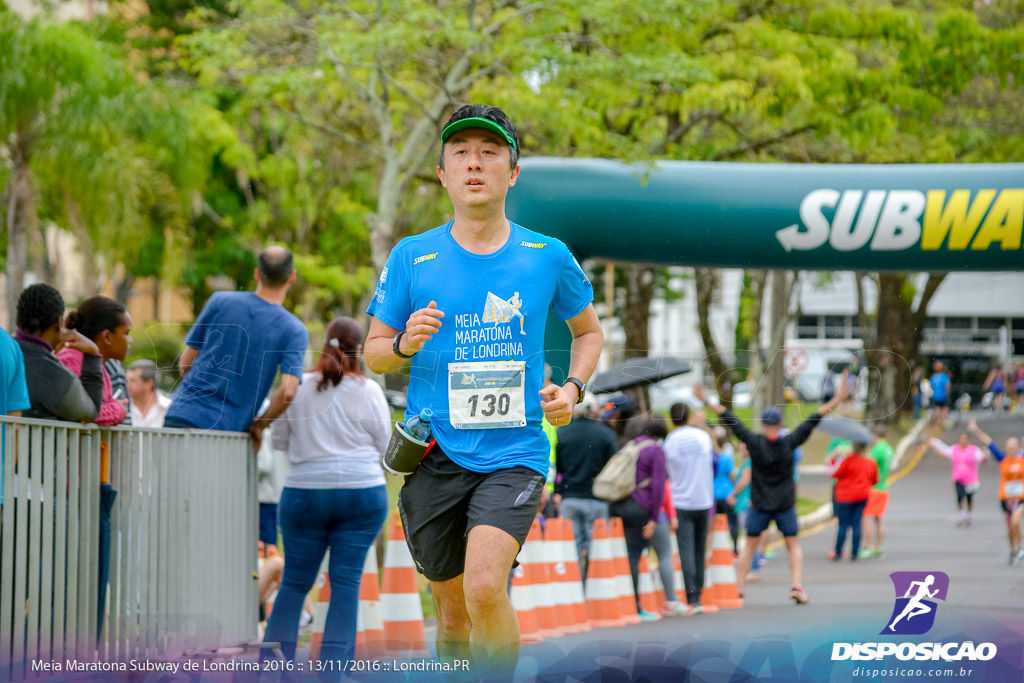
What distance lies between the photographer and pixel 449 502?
396cm

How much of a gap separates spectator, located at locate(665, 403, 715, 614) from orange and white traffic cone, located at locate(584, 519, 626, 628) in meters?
1.23

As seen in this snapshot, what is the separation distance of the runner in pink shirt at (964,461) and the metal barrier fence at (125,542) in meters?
7.70

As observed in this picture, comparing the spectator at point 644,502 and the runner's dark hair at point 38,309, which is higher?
the runner's dark hair at point 38,309

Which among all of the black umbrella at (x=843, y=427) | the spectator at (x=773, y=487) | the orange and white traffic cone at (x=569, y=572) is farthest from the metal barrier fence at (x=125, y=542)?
the spectator at (x=773, y=487)

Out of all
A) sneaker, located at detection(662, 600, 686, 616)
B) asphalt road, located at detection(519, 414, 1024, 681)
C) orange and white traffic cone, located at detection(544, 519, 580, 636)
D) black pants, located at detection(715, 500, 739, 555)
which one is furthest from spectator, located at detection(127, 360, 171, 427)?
black pants, located at detection(715, 500, 739, 555)

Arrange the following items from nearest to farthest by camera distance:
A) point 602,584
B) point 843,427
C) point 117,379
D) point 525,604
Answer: point 117,379 < point 525,604 < point 843,427 < point 602,584

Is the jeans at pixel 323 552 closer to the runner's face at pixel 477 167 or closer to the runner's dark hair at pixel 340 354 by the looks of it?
the runner's dark hair at pixel 340 354

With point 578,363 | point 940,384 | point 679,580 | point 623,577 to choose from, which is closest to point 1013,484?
point 940,384

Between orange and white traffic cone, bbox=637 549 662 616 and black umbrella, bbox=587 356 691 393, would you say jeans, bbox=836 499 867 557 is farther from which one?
black umbrella, bbox=587 356 691 393

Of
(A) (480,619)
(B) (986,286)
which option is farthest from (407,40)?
(B) (986,286)

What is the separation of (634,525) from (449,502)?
568 centimetres

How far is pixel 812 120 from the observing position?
1362 centimetres

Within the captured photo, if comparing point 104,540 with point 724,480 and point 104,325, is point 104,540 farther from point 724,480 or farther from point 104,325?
point 724,480

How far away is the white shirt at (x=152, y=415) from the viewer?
7.15 meters
